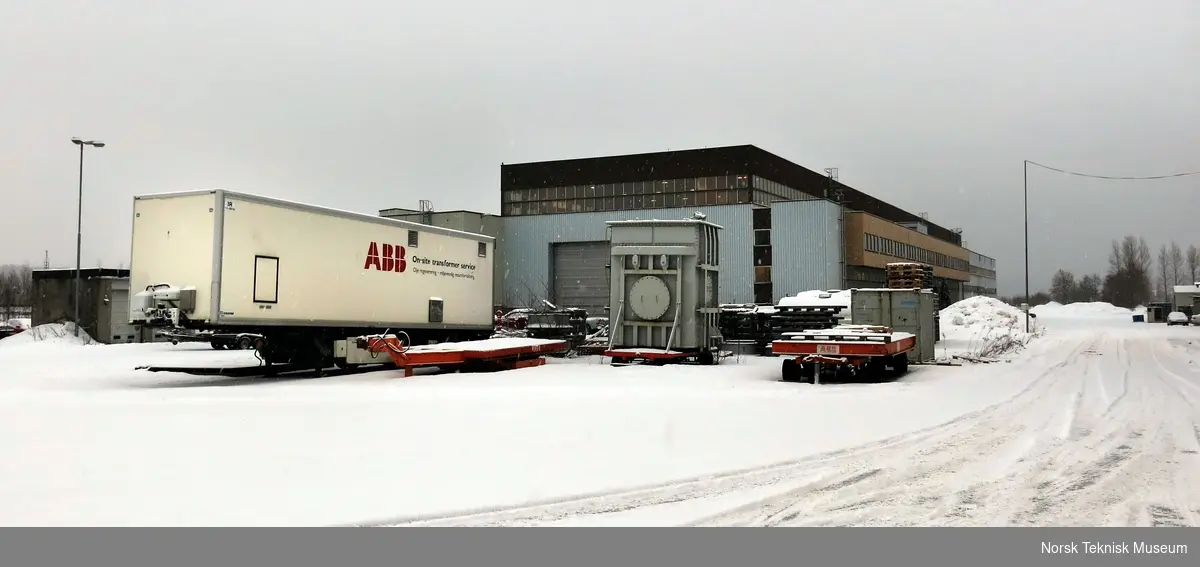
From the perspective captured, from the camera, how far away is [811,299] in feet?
92.9

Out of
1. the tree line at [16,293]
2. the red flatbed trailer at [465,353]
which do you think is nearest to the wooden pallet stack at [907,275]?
the red flatbed trailer at [465,353]

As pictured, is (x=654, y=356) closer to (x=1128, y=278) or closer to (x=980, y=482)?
(x=980, y=482)

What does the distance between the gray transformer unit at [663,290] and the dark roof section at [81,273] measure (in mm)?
20688

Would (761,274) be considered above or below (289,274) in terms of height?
above

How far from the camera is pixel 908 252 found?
51938 millimetres

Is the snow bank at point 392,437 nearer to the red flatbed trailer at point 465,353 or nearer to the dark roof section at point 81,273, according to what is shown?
the red flatbed trailer at point 465,353

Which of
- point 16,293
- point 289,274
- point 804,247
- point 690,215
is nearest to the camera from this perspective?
point 289,274

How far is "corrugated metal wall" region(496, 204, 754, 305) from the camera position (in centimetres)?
4119

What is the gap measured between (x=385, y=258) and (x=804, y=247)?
86.9 ft

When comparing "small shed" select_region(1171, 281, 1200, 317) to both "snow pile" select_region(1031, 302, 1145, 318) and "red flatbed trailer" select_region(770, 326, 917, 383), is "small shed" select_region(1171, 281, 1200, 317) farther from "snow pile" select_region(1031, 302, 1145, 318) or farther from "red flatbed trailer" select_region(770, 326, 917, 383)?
"red flatbed trailer" select_region(770, 326, 917, 383)

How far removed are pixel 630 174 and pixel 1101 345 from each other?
97.2 ft

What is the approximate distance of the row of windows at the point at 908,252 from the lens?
1702 inches

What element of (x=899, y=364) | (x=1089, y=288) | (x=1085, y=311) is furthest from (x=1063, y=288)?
(x=899, y=364)

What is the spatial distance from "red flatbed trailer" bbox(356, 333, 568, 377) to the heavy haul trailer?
704 mm
